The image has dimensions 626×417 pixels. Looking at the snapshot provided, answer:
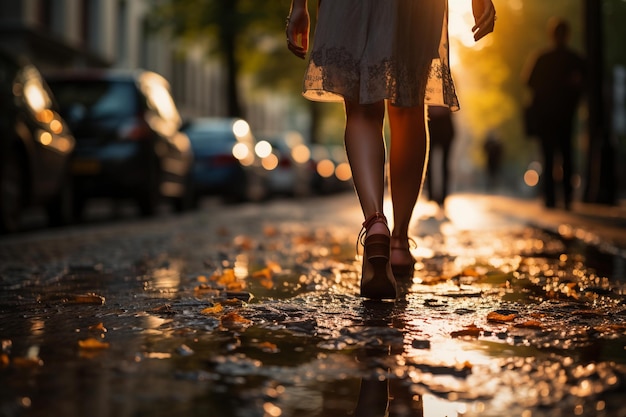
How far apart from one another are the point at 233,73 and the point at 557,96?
21903mm

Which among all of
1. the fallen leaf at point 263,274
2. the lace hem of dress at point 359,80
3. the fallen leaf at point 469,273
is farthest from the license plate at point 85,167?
the lace hem of dress at point 359,80

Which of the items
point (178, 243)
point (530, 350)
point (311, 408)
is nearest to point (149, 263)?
point (178, 243)

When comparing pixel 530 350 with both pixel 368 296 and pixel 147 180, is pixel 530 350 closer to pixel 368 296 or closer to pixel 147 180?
pixel 368 296

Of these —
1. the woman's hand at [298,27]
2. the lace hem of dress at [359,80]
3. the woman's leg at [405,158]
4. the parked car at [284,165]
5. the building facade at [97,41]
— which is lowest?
the parked car at [284,165]

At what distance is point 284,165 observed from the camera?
26.6m

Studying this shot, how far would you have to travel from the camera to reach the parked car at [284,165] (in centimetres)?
2569

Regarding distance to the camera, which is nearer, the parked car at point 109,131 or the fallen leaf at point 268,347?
the fallen leaf at point 268,347

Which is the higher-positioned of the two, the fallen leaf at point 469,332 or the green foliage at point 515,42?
the green foliage at point 515,42

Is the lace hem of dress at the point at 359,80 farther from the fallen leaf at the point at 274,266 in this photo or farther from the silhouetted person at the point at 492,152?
the silhouetted person at the point at 492,152

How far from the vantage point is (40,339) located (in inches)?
137

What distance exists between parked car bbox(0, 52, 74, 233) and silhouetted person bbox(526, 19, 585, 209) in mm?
5635

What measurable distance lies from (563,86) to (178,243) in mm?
6520

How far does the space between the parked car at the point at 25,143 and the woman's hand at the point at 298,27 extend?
4.65m

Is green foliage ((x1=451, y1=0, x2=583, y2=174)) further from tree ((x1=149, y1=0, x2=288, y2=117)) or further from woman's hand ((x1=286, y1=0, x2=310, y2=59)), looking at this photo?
woman's hand ((x1=286, y1=0, x2=310, y2=59))
